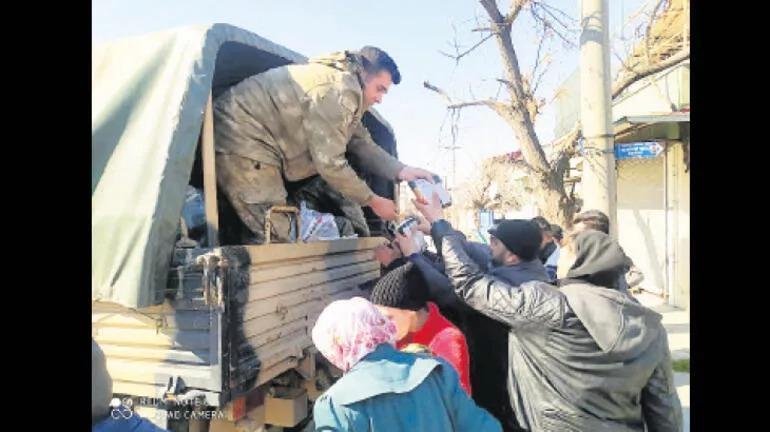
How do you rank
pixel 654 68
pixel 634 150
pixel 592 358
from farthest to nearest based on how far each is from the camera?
pixel 654 68 → pixel 634 150 → pixel 592 358

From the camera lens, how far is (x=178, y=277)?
84.0 inches

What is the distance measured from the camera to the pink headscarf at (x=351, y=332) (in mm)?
1586

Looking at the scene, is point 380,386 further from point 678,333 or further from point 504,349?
point 678,333

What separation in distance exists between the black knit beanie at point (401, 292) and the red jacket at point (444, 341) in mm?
88


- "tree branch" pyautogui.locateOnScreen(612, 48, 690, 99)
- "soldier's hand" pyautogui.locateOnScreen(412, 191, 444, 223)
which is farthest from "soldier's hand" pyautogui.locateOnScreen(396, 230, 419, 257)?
"tree branch" pyautogui.locateOnScreen(612, 48, 690, 99)

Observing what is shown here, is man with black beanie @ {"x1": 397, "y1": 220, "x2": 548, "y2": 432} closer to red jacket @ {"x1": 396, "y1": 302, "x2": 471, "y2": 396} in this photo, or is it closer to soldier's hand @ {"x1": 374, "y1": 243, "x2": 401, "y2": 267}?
red jacket @ {"x1": 396, "y1": 302, "x2": 471, "y2": 396}

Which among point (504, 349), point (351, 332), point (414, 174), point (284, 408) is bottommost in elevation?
point (284, 408)

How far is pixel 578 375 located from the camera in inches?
79.9

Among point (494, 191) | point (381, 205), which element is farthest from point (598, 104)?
point (494, 191)

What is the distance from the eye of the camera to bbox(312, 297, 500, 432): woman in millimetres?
1476

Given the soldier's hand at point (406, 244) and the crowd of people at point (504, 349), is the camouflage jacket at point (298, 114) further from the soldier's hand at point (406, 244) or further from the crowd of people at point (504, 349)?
the crowd of people at point (504, 349)

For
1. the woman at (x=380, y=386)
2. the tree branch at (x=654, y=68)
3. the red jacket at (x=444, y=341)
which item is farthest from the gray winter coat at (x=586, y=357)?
the tree branch at (x=654, y=68)

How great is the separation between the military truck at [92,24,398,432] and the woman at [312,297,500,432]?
64 cm

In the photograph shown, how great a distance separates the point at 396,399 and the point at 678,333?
7.28 m
